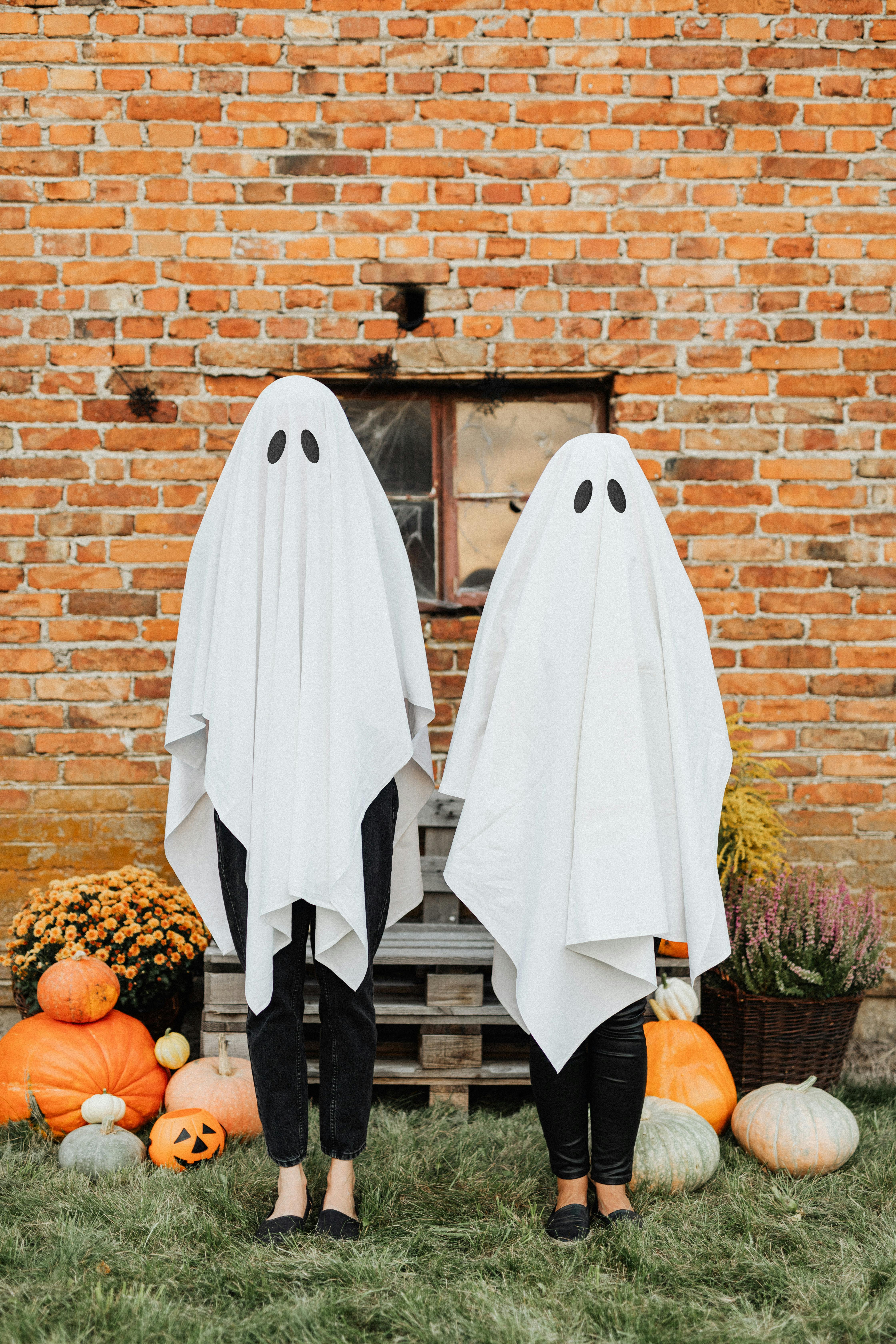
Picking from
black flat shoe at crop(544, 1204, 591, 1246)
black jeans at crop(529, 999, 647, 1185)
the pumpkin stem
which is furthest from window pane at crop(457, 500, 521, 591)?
black flat shoe at crop(544, 1204, 591, 1246)

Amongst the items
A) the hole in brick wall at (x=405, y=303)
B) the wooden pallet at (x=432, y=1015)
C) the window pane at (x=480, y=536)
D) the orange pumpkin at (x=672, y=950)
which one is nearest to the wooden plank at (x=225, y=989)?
the wooden pallet at (x=432, y=1015)

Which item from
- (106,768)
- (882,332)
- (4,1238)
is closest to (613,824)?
(4,1238)

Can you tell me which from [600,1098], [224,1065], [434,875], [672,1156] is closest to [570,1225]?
[600,1098]

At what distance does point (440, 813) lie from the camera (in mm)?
3594

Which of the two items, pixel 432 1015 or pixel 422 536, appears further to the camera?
pixel 422 536

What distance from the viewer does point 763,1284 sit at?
83.9 inches

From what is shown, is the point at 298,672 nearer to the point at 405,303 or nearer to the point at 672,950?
the point at 672,950

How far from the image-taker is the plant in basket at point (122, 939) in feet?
10.6

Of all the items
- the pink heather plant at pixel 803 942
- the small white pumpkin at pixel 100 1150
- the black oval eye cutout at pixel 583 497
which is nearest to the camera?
the black oval eye cutout at pixel 583 497

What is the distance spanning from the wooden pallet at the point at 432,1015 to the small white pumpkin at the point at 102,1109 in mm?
339

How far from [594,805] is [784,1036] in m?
1.52

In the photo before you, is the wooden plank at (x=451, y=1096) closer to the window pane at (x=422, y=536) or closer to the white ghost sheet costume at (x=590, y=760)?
the white ghost sheet costume at (x=590, y=760)

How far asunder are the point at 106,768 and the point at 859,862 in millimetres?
2850

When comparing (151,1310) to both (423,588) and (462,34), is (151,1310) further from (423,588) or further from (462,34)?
(462,34)
